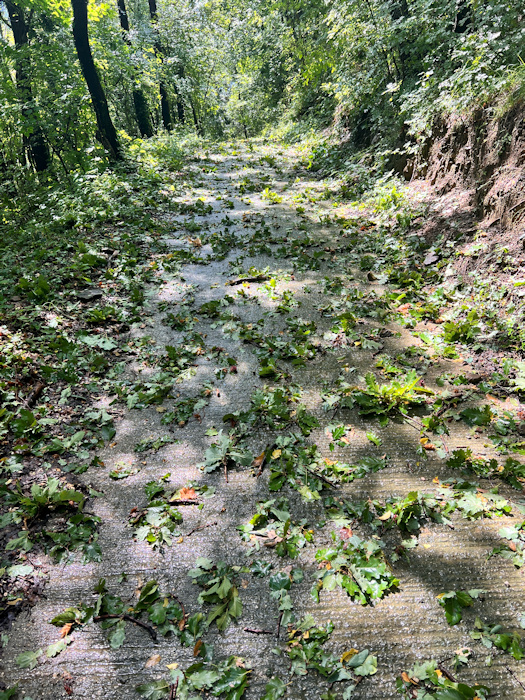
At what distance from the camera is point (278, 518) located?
Answer: 2.40 meters

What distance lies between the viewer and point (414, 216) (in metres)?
5.64

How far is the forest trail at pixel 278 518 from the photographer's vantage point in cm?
176

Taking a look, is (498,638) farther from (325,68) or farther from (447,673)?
(325,68)

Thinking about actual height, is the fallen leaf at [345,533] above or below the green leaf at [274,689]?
above

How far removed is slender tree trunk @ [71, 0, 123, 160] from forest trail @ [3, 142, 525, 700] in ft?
23.7

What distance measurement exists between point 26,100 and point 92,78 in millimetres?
1555

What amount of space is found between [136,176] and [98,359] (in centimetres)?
724

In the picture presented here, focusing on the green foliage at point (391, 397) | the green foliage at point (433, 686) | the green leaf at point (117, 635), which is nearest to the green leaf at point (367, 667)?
the green foliage at point (433, 686)

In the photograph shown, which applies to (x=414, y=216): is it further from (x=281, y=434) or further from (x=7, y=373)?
(x=7, y=373)

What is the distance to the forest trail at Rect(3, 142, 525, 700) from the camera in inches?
69.4

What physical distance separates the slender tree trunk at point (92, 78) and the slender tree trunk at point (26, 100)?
117 centimetres

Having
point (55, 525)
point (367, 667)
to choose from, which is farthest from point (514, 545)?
point (55, 525)

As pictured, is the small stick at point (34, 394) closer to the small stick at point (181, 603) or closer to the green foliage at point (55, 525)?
the green foliage at point (55, 525)

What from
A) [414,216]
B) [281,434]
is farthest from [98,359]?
[414,216]
